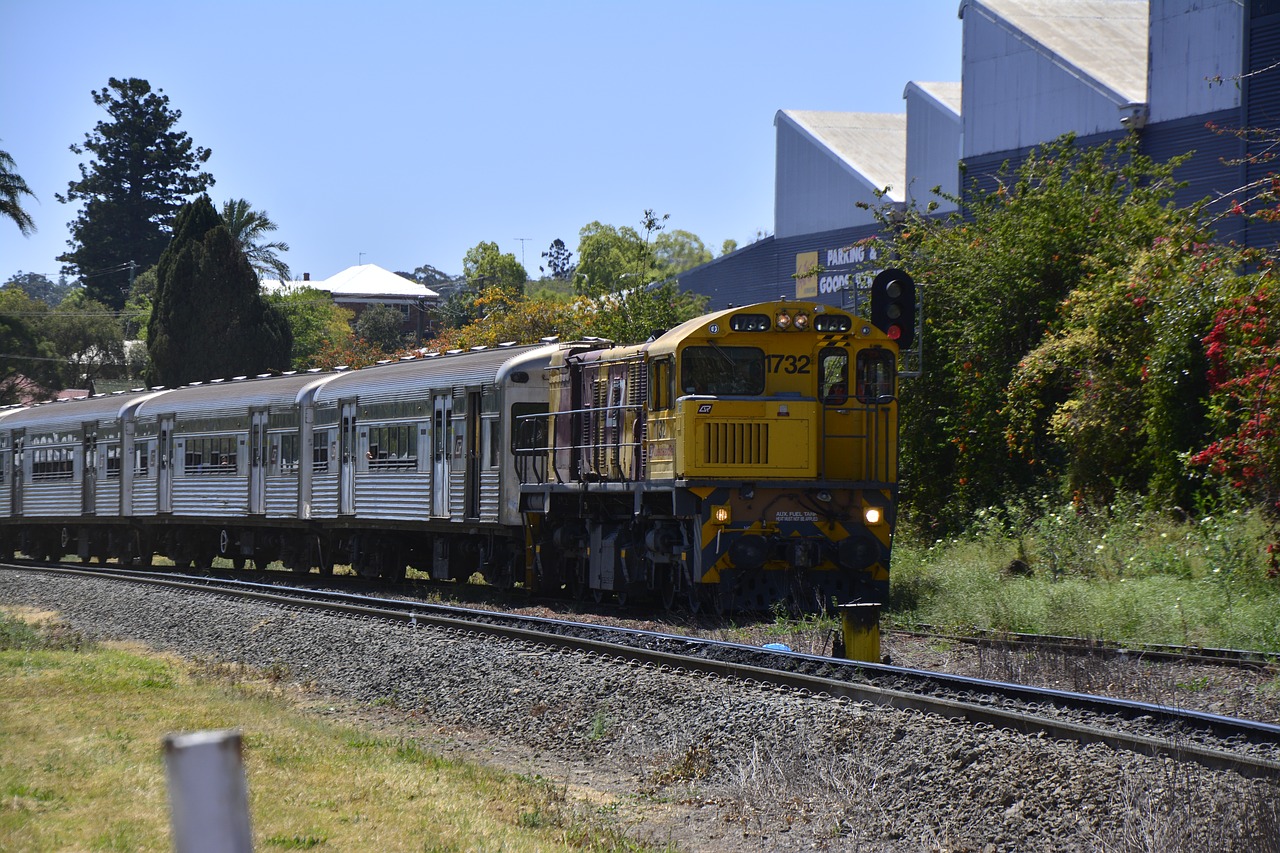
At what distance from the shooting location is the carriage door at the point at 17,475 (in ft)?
114

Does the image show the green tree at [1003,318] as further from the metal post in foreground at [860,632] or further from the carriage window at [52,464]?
the carriage window at [52,464]

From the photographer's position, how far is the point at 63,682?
12797 mm

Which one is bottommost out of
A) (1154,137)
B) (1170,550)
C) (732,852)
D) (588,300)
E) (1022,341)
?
(732,852)

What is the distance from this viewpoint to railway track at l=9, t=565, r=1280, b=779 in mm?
7324

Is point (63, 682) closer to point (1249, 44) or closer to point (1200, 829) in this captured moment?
point (1200, 829)

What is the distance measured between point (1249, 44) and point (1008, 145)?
43.8 feet

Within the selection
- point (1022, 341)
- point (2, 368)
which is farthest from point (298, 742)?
point (2, 368)

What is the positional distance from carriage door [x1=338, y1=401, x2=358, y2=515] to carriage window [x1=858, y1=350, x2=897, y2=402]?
10.7 metres

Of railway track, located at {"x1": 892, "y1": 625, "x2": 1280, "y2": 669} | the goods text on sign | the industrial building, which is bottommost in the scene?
railway track, located at {"x1": 892, "y1": 625, "x2": 1280, "y2": 669}

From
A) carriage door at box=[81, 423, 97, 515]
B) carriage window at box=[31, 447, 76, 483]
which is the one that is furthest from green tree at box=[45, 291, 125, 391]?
carriage door at box=[81, 423, 97, 515]

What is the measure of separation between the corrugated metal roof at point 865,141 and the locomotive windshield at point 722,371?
1725 inches

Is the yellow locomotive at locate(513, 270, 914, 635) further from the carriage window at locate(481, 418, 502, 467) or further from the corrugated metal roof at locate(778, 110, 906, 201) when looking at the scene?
the corrugated metal roof at locate(778, 110, 906, 201)

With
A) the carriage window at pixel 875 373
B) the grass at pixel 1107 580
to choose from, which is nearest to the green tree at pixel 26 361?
the grass at pixel 1107 580

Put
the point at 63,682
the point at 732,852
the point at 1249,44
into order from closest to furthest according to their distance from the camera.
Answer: the point at 732,852 < the point at 63,682 < the point at 1249,44
